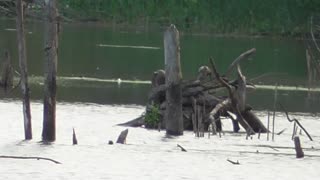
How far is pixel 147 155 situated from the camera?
15.2m

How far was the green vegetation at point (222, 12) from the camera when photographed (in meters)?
90.2

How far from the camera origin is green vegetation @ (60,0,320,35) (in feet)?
296

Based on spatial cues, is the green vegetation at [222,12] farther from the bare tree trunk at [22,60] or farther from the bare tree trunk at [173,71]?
the bare tree trunk at [22,60]

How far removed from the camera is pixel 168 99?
61.1ft

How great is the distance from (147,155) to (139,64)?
3613 centimetres

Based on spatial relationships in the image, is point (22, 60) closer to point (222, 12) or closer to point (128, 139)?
point (128, 139)

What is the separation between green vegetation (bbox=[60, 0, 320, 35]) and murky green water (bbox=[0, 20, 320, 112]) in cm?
304

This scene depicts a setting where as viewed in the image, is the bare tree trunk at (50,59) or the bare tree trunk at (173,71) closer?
the bare tree trunk at (50,59)

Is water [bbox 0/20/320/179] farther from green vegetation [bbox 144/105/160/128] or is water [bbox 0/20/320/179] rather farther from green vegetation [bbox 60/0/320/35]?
green vegetation [bbox 60/0/320/35]

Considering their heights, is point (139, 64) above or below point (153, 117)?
above

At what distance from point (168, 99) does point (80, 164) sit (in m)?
5.26

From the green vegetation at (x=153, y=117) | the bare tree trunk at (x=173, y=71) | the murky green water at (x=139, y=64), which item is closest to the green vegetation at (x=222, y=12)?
the murky green water at (x=139, y=64)

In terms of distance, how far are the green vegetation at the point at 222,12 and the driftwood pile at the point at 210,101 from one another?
68514 mm

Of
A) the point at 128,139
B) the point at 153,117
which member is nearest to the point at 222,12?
the point at 153,117
